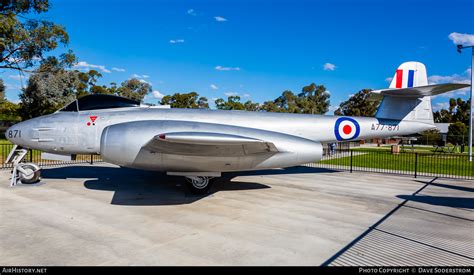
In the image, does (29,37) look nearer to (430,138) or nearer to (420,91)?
(420,91)

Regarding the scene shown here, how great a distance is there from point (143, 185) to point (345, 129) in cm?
625

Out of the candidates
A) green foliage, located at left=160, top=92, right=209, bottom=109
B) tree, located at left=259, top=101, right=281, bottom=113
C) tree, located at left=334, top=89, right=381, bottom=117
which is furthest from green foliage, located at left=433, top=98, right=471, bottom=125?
green foliage, located at left=160, top=92, right=209, bottom=109

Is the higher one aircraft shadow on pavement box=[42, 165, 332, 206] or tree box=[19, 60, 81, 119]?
tree box=[19, 60, 81, 119]

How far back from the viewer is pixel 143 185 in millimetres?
8516

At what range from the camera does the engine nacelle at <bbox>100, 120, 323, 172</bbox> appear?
20.5ft

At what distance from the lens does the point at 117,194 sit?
7.33m

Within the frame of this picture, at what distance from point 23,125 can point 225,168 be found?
18.8 ft

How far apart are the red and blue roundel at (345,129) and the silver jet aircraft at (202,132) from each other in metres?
0.03

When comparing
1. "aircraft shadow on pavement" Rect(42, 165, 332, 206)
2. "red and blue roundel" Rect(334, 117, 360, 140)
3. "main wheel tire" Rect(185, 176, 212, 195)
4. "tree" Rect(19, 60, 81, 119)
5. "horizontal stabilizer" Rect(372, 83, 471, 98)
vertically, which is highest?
"tree" Rect(19, 60, 81, 119)

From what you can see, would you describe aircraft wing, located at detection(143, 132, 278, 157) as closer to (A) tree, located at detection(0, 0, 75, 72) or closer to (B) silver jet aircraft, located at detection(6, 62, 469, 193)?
(B) silver jet aircraft, located at detection(6, 62, 469, 193)

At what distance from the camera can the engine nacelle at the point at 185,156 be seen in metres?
6.25

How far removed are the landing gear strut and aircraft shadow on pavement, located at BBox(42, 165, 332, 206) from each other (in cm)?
14

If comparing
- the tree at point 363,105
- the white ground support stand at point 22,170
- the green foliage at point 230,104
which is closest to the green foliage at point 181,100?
the green foliage at point 230,104

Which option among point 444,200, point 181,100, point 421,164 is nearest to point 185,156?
point 444,200
